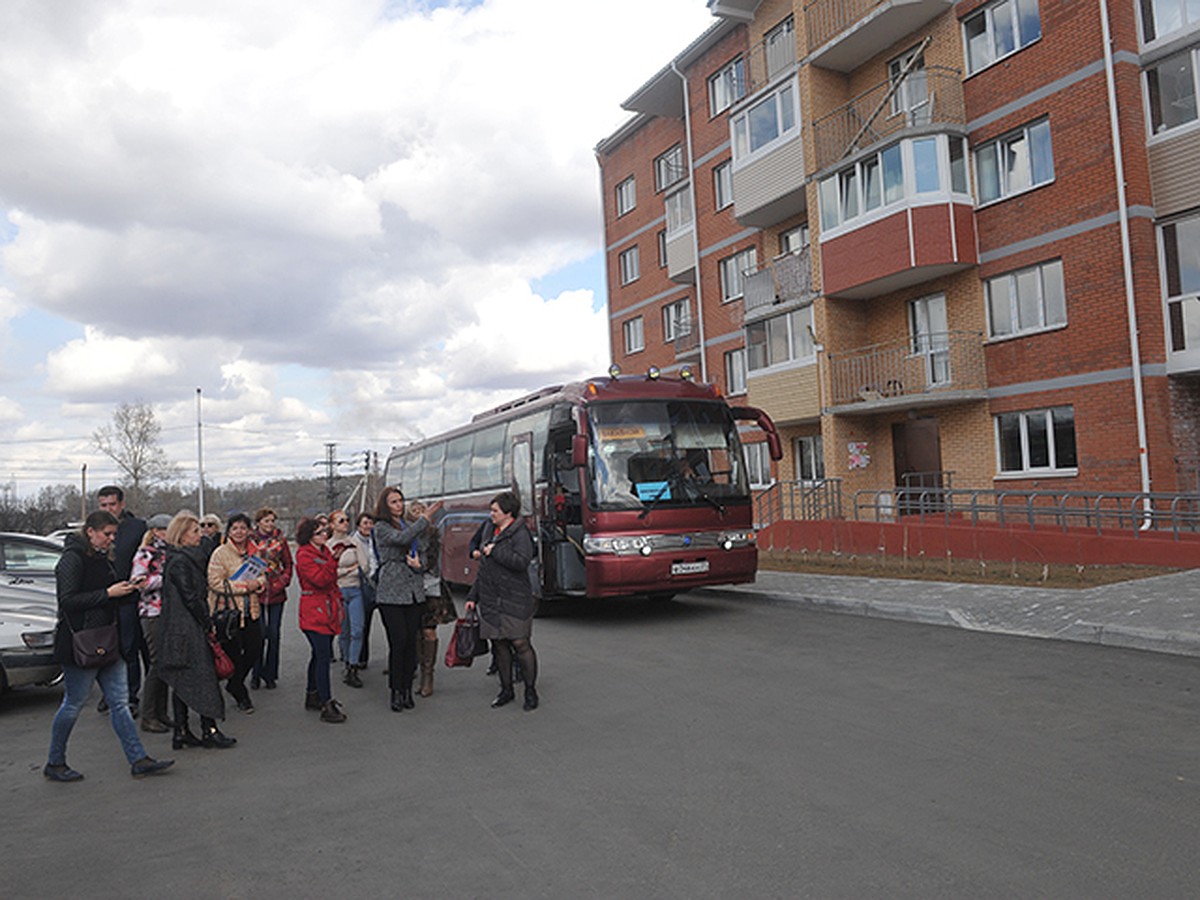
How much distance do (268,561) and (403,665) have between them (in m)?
2.06

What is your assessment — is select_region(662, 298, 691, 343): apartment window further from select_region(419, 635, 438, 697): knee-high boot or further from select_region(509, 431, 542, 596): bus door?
select_region(419, 635, 438, 697): knee-high boot

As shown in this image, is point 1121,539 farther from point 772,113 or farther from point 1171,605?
point 772,113

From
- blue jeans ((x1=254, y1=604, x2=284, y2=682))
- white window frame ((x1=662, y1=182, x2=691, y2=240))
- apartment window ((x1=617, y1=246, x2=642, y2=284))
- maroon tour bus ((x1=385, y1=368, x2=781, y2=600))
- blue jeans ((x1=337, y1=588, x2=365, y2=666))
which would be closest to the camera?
blue jeans ((x1=254, y1=604, x2=284, y2=682))

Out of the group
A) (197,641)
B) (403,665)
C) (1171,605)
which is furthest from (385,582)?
(1171,605)

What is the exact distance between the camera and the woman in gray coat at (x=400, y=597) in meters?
→ 7.62

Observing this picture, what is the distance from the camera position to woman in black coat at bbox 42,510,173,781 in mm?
5805

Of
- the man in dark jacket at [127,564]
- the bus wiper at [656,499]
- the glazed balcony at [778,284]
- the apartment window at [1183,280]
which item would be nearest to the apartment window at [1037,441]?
the apartment window at [1183,280]

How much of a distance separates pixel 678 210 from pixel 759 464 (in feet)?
31.0

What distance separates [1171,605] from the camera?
32.9 feet

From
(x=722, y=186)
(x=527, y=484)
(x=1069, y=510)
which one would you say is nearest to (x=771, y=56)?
(x=722, y=186)

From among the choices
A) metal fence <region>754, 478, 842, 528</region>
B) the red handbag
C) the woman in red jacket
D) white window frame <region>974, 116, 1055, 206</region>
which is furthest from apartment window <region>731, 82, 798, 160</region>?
the red handbag

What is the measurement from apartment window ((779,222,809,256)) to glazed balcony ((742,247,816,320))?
55 centimetres

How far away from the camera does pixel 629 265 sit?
36.1m

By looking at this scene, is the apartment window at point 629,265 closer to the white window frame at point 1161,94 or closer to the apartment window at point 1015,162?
the apartment window at point 1015,162
